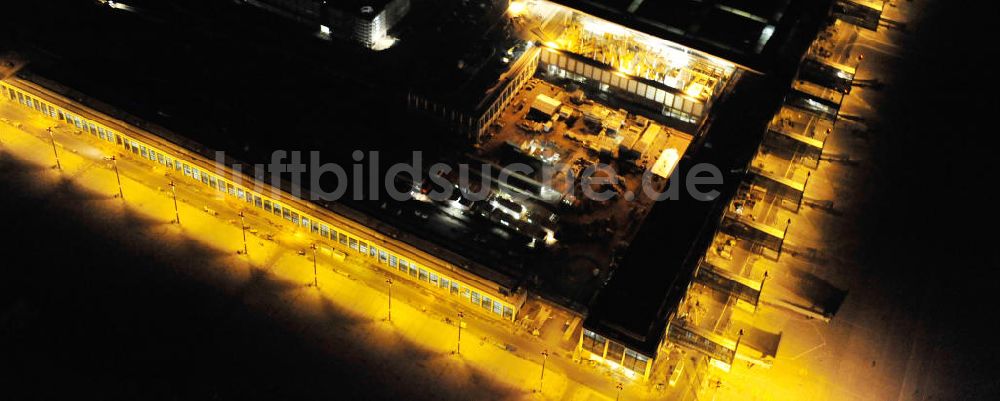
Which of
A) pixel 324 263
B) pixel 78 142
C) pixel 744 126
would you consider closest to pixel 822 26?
pixel 744 126

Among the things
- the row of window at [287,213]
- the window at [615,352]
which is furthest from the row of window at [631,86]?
the window at [615,352]

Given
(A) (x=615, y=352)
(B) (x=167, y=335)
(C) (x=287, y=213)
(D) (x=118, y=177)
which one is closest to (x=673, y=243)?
(A) (x=615, y=352)

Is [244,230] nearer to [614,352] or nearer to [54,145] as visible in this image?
[54,145]

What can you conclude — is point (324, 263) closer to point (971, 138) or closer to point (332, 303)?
point (332, 303)

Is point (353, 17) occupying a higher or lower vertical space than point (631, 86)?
higher

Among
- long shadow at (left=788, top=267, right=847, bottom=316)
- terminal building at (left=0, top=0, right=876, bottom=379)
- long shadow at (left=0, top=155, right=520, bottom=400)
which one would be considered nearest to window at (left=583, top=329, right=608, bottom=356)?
terminal building at (left=0, top=0, right=876, bottom=379)

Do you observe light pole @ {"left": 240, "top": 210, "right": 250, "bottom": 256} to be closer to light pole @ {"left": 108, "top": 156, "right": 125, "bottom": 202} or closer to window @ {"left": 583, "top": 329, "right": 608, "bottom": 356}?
light pole @ {"left": 108, "top": 156, "right": 125, "bottom": 202}
